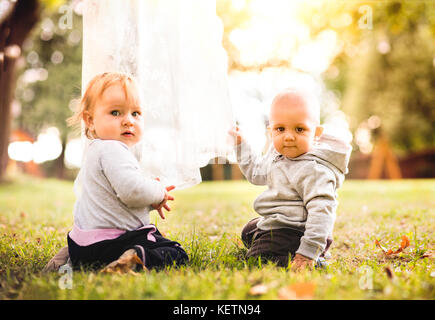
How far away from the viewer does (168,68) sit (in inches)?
107

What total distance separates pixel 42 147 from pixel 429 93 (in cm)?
1665

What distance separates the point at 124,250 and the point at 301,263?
36.6 inches

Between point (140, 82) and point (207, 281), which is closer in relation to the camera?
point (207, 281)

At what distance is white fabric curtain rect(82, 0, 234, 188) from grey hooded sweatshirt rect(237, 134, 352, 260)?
0.45 metres

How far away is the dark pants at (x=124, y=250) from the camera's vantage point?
7.24ft

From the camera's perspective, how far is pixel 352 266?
2.55 metres

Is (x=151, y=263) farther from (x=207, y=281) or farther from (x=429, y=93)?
(x=429, y=93)

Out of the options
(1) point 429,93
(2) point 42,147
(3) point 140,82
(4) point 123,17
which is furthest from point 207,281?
(1) point 429,93

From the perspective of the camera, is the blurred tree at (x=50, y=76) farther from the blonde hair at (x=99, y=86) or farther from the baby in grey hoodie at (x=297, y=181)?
the baby in grey hoodie at (x=297, y=181)

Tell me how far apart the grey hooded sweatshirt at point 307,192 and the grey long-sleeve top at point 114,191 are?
692 millimetres

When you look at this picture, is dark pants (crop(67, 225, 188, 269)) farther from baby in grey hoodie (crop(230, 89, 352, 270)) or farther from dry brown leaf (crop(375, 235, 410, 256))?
dry brown leaf (crop(375, 235, 410, 256))

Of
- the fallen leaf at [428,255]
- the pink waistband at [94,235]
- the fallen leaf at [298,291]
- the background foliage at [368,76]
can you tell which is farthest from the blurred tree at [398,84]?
the fallen leaf at [298,291]

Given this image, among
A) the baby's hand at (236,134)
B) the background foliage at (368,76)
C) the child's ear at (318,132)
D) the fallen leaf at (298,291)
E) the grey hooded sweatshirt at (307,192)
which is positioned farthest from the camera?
the background foliage at (368,76)

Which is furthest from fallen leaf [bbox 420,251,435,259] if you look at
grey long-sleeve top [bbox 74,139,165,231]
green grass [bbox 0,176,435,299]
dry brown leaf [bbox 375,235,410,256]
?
grey long-sleeve top [bbox 74,139,165,231]
